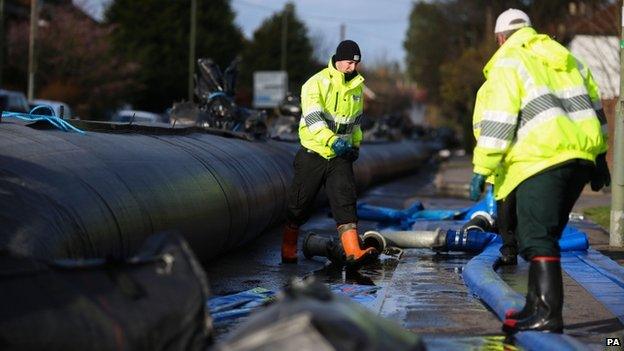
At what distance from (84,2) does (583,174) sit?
5527cm

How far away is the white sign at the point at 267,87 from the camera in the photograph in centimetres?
7181

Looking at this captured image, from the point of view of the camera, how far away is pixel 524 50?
687cm

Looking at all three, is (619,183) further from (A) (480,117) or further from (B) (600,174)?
(A) (480,117)

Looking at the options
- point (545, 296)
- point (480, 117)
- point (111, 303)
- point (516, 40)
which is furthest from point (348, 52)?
point (111, 303)

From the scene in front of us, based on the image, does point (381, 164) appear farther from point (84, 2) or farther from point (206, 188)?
point (84, 2)

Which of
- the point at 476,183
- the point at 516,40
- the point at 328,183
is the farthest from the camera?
the point at 328,183

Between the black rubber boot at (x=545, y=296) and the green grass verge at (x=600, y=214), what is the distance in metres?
7.72

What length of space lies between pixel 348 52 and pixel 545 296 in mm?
3870

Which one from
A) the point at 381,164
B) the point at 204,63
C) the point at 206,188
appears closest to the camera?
the point at 206,188

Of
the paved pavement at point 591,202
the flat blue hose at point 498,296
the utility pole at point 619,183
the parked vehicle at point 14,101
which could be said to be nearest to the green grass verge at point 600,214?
the paved pavement at point 591,202

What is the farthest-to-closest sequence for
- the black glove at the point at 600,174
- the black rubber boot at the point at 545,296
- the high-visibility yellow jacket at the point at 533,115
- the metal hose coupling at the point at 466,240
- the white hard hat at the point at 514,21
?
the metal hose coupling at the point at 466,240, the white hard hat at the point at 514,21, the black glove at the point at 600,174, the high-visibility yellow jacket at the point at 533,115, the black rubber boot at the point at 545,296

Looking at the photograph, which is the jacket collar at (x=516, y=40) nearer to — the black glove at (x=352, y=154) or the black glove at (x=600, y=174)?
the black glove at (x=600, y=174)

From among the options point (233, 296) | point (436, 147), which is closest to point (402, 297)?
point (233, 296)

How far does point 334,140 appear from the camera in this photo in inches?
383
